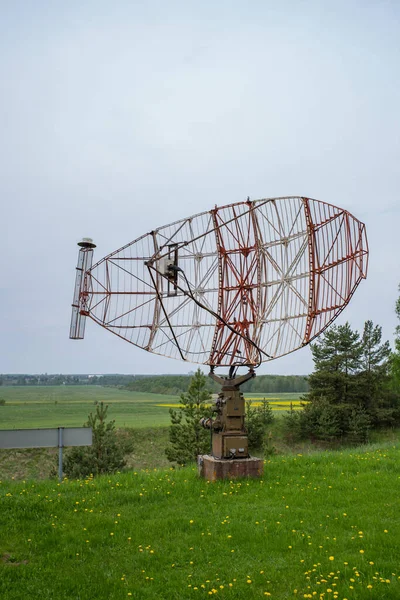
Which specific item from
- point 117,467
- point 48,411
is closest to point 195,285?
point 117,467

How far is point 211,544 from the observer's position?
7375 mm

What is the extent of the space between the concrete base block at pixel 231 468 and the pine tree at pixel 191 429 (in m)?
17.0

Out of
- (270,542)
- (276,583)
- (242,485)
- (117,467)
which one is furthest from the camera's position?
(117,467)

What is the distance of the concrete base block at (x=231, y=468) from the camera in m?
11.2

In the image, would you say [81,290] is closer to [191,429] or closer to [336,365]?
[191,429]

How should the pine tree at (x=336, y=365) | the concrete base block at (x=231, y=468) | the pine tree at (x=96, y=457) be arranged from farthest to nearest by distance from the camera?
1. the pine tree at (x=336, y=365)
2. the pine tree at (x=96, y=457)
3. the concrete base block at (x=231, y=468)

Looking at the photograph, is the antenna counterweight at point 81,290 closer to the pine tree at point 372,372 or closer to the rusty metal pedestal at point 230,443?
the rusty metal pedestal at point 230,443

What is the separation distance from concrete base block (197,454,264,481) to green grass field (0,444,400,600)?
289mm

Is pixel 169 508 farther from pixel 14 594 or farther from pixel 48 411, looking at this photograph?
pixel 48 411

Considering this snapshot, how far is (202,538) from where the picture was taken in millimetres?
7629

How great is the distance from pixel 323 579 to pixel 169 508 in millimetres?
3951

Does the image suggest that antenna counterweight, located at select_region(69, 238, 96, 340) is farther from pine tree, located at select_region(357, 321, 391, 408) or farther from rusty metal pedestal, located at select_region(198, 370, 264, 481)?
pine tree, located at select_region(357, 321, 391, 408)

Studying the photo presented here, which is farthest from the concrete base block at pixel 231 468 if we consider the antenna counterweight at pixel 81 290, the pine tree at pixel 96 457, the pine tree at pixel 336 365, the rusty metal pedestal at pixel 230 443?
the pine tree at pixel 336 365

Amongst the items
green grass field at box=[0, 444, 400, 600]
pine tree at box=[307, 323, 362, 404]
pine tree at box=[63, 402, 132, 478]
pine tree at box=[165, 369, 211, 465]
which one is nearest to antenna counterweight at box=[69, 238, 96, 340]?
green grass field at box=[0, 444, 400, 600]
